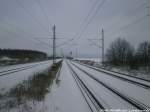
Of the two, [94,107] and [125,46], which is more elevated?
[125,46]

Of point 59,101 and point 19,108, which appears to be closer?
point 19,108

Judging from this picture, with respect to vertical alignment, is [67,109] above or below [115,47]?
below

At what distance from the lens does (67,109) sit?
20.9 ft

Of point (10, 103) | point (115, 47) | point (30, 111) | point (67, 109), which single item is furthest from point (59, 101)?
point (115, 47)

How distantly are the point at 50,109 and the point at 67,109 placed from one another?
0.85 metres

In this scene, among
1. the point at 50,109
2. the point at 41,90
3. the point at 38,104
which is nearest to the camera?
the point at 50,109

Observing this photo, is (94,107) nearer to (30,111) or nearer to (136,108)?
(136,108)

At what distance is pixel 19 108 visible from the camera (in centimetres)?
626

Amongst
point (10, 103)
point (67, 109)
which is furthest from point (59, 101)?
point (10, 103)

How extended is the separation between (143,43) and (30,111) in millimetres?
80932

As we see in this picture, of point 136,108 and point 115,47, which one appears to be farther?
point 115,47

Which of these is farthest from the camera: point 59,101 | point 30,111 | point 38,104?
point 59,101

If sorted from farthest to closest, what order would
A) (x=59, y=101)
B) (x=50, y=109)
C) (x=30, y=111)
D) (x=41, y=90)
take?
(x=41, y=90) → (x=59, y=101) → (x=50, y=109) → (x=30, y=111)

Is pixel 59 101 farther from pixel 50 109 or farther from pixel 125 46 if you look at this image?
pixel 125 46
